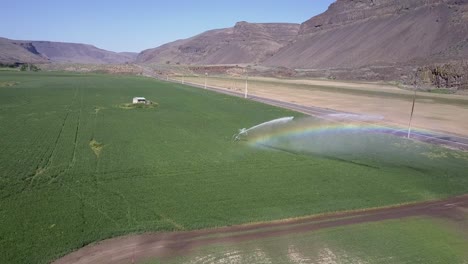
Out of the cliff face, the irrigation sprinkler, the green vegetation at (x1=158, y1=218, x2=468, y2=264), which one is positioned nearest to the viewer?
the green vegetation at (x1=158, y1=218, x2=468, y2=264)

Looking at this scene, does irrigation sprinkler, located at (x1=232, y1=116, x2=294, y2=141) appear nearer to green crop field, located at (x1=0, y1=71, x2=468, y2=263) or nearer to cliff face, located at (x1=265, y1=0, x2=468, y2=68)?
green crop field, located at (x1=0, y1=71, x2=468, y2=263)

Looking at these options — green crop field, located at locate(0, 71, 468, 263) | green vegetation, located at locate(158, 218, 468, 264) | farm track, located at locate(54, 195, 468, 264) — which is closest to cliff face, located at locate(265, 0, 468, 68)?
green crop field, located at locate(0, 71, 468, 263)

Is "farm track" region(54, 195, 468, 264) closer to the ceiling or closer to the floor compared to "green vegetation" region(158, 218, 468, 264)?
closer to the floor

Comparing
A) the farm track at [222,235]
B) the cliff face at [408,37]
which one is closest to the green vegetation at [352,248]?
the farm track at [222,235]

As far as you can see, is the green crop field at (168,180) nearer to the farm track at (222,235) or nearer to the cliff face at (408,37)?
the farm track at (222,235)

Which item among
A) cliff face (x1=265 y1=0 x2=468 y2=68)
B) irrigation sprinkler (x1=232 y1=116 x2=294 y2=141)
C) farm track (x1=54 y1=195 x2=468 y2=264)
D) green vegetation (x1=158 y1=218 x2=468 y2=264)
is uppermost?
cliff face (x1=265 y1=0 x2=468 y2=68)

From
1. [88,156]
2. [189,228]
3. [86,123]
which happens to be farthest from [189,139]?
[189,228]

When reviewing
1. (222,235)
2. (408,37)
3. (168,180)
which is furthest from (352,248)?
(408,37)

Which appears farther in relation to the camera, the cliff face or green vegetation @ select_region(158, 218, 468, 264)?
the cliff face

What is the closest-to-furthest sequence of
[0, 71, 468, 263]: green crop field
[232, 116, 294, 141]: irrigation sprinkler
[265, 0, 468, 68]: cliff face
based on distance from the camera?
[0, 71, 468, 263]: green crop field, [232, 116, 294, 141]: irrigation sprinkler, [265, 0, 468, 68]: cliff face
